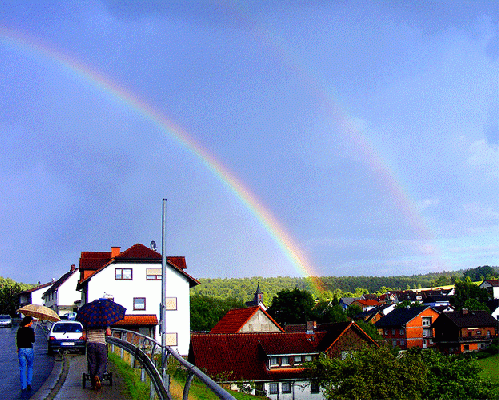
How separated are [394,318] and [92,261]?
82.4 metres

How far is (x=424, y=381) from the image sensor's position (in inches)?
1571

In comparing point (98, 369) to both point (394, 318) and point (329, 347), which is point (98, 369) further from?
point (394, 318)

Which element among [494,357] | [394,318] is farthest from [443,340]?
[494,357]

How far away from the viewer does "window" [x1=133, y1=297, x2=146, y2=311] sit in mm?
53438

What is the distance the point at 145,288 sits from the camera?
5419 centimetres

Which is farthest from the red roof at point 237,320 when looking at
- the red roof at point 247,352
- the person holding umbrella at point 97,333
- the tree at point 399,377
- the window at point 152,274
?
the person holding umbrella at point 97,333

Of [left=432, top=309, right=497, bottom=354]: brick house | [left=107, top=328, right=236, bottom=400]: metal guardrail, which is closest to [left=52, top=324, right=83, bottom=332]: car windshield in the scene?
[left=107, top=328, right=236, bottom=400]: metal guardrail

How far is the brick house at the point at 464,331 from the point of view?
10231 centimetres

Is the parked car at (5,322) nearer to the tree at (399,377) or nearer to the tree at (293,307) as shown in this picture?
the tree at (399,377)

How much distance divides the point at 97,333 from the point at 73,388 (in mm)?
1544

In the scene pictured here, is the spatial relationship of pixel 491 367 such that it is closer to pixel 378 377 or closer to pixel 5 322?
pixel 378 377

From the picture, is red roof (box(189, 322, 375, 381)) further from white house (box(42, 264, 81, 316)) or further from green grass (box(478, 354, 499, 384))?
white house (box(42, 264, 81, 316))

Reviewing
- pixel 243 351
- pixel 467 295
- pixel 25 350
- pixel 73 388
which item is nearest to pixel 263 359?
pixel 243 351

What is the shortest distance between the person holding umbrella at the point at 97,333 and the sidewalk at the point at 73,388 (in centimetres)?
44
